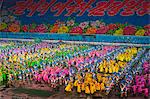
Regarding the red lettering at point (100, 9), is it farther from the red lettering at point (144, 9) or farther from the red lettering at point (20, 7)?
the red lettering at point (20, 7)

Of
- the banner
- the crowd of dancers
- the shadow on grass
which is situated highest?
the banner

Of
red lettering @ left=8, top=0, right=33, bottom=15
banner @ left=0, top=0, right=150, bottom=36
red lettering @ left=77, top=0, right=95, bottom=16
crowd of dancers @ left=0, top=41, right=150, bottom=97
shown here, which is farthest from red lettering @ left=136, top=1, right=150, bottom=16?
red lettering @ left=8, top=0, right=33, bottom=15

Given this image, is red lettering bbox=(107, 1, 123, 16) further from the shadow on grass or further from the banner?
the shadow on grass

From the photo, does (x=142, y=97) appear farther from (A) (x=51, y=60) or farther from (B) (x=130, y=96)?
(A) (x=51, y=60)

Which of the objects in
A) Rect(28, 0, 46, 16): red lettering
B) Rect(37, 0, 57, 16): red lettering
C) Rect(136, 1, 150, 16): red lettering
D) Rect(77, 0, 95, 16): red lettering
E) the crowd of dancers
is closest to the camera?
the crowd of dancers

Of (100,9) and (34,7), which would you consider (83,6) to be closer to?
(100,9)

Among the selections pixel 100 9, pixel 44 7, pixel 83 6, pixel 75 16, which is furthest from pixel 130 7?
pixel 44 7

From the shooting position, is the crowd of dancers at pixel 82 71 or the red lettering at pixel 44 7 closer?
the crowd of dancers at pixel 82 71

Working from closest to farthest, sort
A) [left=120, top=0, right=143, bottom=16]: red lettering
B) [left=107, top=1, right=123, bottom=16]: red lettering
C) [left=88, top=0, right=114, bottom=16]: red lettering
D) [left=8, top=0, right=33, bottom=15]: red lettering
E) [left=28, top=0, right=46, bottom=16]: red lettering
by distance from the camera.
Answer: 1. [left=120, top=0, right=143, bottom=16]: red lettering
2. [left=107, top=1, right=123, bottom=16]: red lettering
3. [left=88, top=0, right=114, bottom=16]: red lettering
4. [left=28, top=0, right=46, bottom=16]: red lettering
5. [left=8, top=0, right=33, bottom=15]: red lettering

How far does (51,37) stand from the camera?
1083 inches

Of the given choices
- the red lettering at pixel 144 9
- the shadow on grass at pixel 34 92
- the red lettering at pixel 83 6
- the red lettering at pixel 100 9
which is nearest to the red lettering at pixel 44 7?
the red lettering at pixel 83 6

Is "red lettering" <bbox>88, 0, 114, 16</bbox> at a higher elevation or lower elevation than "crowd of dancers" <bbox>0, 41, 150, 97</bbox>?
higher

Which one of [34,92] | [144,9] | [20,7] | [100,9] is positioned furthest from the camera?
[20,7]

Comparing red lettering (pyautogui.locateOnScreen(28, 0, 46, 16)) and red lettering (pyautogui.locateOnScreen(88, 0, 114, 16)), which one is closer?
red lettering (pyautogui.locateOnScreen(88, 0, 114, 16))
